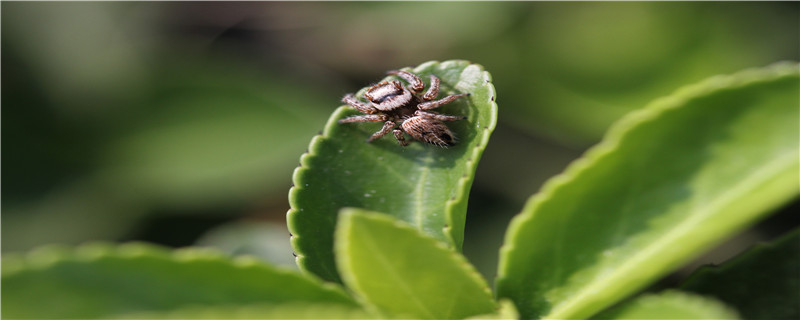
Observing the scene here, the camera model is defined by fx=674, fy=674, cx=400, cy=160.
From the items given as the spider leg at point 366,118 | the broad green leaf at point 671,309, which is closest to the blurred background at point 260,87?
the spider leg at point 366,118

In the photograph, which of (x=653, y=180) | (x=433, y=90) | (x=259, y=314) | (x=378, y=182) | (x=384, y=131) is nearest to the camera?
(x=259, y=314)

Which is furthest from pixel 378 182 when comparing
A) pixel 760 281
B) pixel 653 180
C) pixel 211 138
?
pixel 211 138

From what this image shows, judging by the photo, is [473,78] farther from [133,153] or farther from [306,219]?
[133,153]

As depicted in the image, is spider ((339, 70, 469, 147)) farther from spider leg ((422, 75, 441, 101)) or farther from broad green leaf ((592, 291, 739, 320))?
broad green leaf ((592, 291, 739, 320))

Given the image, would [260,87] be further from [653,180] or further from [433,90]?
[653,180]

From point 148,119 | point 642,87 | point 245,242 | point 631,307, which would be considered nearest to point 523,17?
point 642,87

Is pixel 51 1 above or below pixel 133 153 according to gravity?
above
